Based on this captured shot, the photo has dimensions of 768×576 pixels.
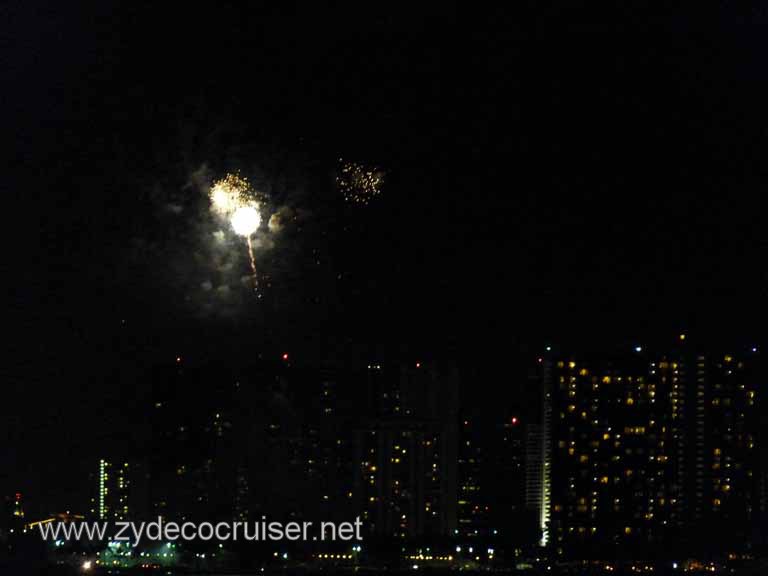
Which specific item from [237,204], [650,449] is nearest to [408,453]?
[650,449]

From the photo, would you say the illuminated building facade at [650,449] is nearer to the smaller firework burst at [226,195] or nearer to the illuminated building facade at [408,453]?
the illuminated building facade at [408,453]

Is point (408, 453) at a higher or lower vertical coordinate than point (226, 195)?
lower

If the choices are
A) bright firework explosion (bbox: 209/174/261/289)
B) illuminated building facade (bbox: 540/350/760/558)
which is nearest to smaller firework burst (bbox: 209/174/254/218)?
bright firework explosion (bbox: 209/174/261/289)

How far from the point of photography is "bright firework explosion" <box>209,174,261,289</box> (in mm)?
4793

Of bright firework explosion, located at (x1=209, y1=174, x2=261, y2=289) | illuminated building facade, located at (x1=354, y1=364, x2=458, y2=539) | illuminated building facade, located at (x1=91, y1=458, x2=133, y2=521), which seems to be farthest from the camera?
illuminated building facade, located at (x1=354, y1=364, x2=458, y2=539)

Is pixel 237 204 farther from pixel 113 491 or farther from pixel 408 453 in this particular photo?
pixel 408 453

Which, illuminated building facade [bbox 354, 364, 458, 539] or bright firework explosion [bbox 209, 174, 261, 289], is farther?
illuminated building facade [bbox 354, 364, 458, 539]

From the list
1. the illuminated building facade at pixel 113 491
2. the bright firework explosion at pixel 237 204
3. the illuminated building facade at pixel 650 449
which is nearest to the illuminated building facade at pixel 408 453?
the illuminated building facade at pixel 650 449

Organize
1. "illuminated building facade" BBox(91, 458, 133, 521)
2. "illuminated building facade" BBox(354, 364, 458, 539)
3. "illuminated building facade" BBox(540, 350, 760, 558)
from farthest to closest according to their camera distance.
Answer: "illuminated building facade" BBox(540, 350, 760, 558)
"illuminated building facade" BBox(354, 364, 458, 539)
"illuminated building facade" BBox(91, 458, 133, 521)

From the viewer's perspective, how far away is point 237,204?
4.82 m

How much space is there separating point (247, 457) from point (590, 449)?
265cm

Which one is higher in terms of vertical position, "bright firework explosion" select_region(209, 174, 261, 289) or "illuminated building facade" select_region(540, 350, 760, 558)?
"bright firework explosion" select_region(209, 174, 261, 289)

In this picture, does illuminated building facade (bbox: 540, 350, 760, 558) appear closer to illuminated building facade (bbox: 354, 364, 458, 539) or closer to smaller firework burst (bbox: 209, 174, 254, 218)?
illuminated building facade (bbox: 354, 364, 458, 539)

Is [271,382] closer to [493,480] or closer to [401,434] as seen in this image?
[401,434]
